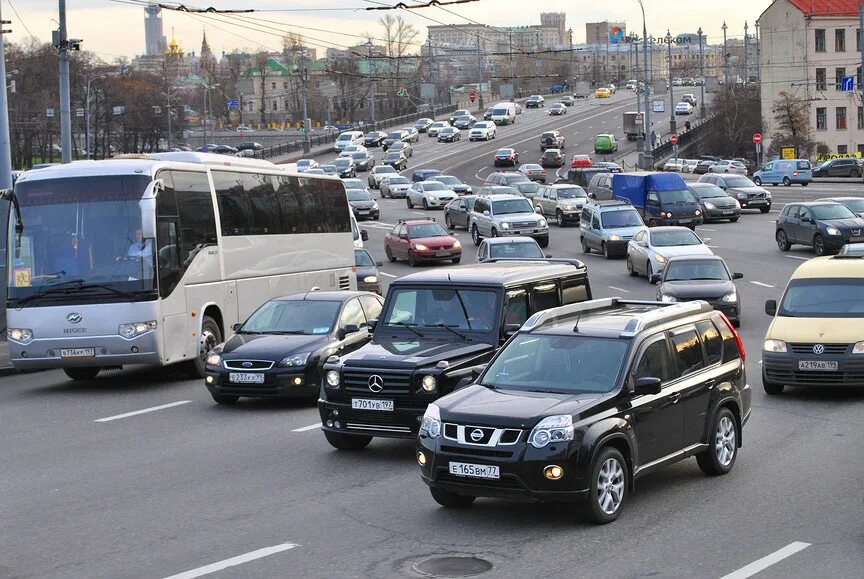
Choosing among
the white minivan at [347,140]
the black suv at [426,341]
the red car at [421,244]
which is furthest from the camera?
the white minivan at [347,140]

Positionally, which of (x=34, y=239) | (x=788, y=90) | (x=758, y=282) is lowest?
(x=758, y=282)

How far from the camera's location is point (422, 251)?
4144cm

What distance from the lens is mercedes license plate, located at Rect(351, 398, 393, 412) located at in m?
12.7

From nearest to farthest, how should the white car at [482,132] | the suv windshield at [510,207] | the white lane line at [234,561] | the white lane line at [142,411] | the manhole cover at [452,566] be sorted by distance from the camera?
the manhole cover at [452,566] < the white lane line at [234,561] < the white lane line at [142,411] < the suv windshield at [510,207] < the white car at [482,132]

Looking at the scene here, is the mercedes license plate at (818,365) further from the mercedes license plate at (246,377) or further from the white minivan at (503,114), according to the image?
the white minivan at (503,114)

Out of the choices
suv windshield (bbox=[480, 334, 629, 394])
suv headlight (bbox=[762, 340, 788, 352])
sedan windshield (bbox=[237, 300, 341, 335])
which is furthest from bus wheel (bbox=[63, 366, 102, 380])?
suv windshield (bbox=[480, 334, 629, 394])

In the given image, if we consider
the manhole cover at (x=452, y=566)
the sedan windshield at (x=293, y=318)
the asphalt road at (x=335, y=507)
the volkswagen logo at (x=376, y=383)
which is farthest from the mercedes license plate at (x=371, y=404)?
the sedan windshield at (x=293, y=318)

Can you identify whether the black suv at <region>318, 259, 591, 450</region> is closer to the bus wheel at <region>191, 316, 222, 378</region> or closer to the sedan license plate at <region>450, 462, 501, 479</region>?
the sedan license plate at <region>450, 462, 501, 479</region>

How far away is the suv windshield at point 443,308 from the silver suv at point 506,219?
3079cm

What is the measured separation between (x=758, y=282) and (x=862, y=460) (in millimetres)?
21518

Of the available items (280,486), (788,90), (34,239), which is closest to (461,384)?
(280,486)

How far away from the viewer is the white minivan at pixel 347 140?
10981 cm

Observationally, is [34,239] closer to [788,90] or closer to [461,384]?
[461,384]

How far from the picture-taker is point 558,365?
35.6ft
